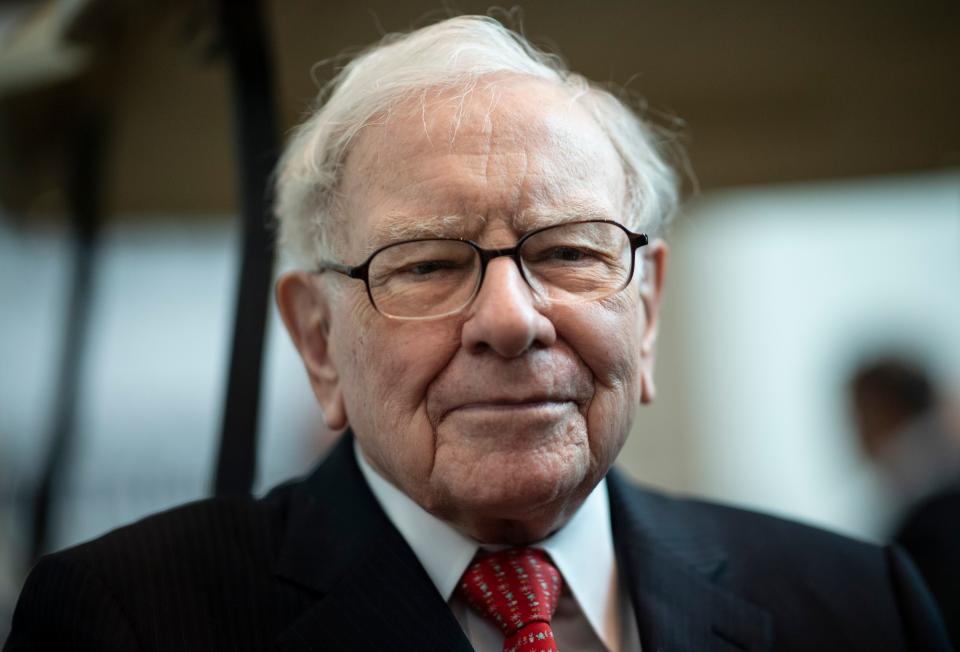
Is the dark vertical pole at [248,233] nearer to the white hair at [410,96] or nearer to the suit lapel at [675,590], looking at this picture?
the white hair at [410,96]

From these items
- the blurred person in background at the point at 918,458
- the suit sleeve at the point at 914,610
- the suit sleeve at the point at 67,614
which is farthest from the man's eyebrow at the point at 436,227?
the blurred person in background at the point at 918,458

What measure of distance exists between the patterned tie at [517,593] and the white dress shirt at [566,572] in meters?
0.02

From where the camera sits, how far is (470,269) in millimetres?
1461

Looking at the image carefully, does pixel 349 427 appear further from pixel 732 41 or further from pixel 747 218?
pixel 747 218

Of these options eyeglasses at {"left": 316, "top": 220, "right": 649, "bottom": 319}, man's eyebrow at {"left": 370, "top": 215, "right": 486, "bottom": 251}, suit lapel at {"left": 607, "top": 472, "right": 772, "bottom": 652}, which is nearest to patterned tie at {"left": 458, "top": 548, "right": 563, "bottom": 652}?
suit lapel at {"left": 607, "top": 472, "right": 772, "bottom": 652}

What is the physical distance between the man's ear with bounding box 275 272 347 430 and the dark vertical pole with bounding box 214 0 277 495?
193 mm

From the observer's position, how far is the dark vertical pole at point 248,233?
187 centimetres

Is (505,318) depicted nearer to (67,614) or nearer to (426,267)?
(426,267)

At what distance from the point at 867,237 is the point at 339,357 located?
15.2 ft

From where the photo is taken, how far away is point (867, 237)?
18.0ft

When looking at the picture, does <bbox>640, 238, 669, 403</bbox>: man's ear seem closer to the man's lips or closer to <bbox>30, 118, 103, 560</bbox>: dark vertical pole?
the man's lips

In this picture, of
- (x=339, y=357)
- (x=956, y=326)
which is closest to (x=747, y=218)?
(x=956, y=326)

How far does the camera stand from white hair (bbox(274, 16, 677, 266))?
1596 millimetres

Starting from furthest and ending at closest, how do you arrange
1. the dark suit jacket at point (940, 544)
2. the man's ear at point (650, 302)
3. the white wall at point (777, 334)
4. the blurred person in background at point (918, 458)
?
1. the white wall at point (777, 334)
2. the blurred person in background at point (918, 458)
3. the dark suit jacket at point (940, 544)
4. the man's ear at point (650, 302)
